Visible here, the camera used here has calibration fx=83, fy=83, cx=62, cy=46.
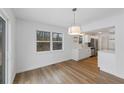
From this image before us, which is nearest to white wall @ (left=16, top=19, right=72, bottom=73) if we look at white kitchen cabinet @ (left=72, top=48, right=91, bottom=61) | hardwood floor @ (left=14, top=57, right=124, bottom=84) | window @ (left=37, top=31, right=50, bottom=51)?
window @ (left=37, top=31, right=50, bottom=51)

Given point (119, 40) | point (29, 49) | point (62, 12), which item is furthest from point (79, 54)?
point (62, 12)

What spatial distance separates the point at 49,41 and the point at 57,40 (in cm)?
68

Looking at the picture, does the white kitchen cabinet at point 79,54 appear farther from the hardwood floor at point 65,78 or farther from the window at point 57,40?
the hardwood floor at point 65,78

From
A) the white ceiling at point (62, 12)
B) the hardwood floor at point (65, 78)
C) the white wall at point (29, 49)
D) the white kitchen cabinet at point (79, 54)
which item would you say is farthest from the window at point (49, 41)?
the hardwood floor at point (65, 78)

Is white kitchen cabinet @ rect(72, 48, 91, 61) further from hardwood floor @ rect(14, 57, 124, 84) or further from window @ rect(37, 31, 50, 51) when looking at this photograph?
hardwood floor @ rect(14, 57, 124, 84)

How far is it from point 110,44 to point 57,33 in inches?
168

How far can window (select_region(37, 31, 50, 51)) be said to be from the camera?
4544 mm

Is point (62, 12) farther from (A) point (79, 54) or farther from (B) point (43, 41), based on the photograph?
(A) point (79, 54)

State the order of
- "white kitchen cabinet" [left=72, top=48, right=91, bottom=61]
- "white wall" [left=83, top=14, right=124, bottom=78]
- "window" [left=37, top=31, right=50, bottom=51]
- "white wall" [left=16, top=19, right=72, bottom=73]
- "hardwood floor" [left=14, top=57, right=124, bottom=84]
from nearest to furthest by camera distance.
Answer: "hardwood floor" [left=14, top=57, right=124, bottom=84] → "white wall" [left=83, top=14, right=124, bottom=78] → "white wall" [left=16, top=19, right=72, bottom=73] → "window" [left=37, top=31, right=50, bottom=51] → "white kitchen cabinet" [left=72, top=48, right=91, bottom=61]

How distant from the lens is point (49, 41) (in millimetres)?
5047

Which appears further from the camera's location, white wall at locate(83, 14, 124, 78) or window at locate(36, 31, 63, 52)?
window at locate(36, 31, 63, 52)

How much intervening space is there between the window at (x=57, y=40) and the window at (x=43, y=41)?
0.45 meters
